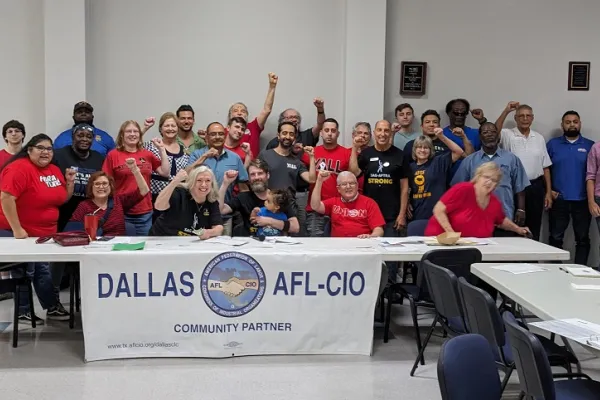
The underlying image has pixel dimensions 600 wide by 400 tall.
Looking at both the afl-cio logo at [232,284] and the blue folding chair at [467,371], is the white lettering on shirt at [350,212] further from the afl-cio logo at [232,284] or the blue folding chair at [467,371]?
the blue folding chair at [467,371]

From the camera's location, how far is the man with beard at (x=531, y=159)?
6332 millimetres

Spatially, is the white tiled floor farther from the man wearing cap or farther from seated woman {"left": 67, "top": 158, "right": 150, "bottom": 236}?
the man wearing cap

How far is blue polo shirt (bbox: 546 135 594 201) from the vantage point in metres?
6.44

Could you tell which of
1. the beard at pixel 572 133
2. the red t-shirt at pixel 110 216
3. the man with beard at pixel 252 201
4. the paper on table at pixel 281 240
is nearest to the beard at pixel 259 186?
the man with beard at pixel 252 201

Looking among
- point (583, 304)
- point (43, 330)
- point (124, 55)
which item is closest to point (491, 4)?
point (124, 55)

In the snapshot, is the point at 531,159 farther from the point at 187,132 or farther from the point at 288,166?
the point at 187,132

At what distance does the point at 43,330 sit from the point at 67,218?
101 centimetres

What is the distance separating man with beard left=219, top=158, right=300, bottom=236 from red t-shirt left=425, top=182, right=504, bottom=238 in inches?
41.0

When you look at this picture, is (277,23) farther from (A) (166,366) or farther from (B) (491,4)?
(A) (166,366)

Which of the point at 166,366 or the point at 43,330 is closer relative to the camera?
the point at 166,366

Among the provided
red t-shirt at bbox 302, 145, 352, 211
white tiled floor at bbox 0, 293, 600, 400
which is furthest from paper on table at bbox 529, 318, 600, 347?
red t-shirt at bbox 302, 145, 352, 211

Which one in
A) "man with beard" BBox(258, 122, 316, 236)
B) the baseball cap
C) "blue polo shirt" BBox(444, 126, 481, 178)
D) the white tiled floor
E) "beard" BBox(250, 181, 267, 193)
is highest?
the baseball cap

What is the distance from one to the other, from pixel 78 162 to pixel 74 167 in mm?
71

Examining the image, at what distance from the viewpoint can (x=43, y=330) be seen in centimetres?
443
